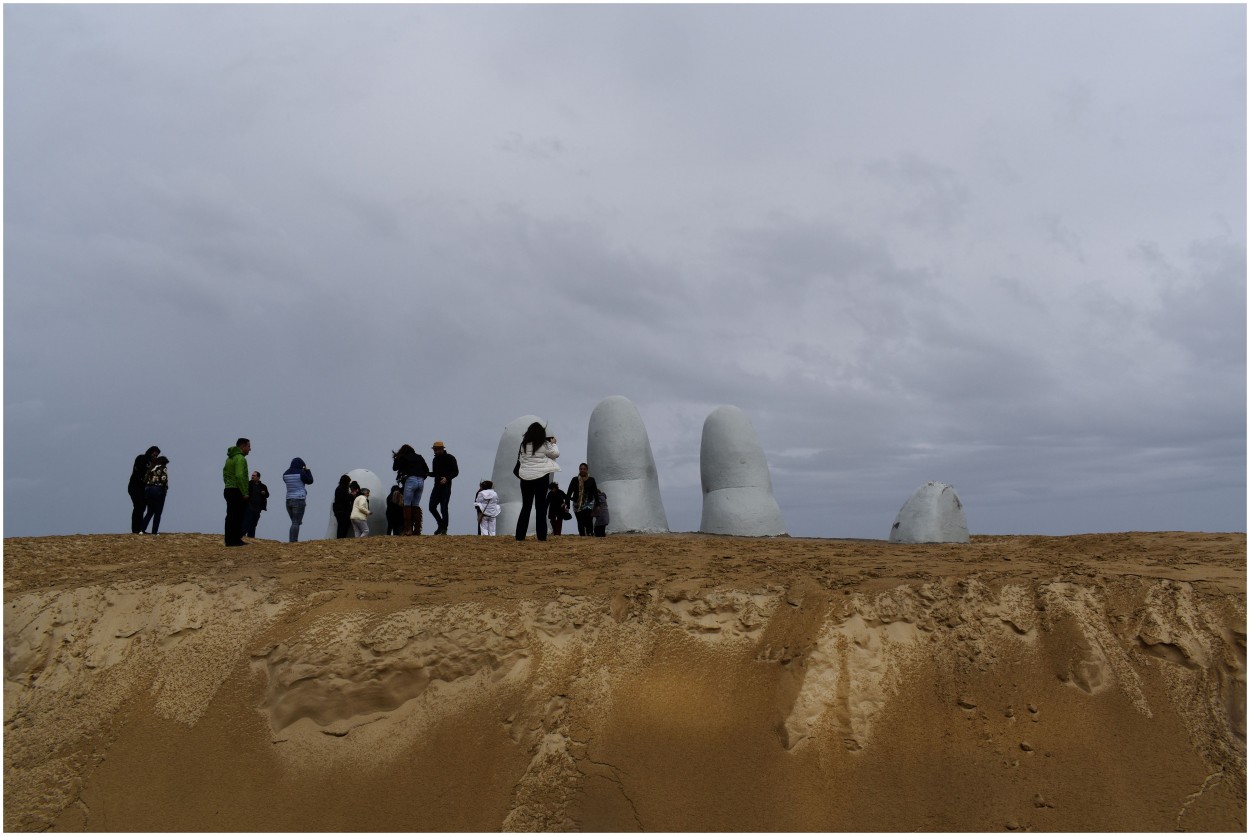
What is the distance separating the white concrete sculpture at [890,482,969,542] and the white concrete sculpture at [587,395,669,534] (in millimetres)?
3732

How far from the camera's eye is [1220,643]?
17.3 feet

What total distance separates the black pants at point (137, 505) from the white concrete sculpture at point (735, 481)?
7967 millimetres

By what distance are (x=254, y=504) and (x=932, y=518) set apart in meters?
8.87

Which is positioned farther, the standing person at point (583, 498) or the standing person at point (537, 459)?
the standing person at point (583, 498)

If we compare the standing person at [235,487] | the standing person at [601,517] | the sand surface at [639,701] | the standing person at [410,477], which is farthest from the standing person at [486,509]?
the sand surface at [639,701]

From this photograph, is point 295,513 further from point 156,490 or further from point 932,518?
point 932,518

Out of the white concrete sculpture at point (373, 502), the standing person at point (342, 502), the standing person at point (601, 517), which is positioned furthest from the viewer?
the white concrete sculpture at point (373, 502)

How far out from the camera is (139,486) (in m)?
11.0

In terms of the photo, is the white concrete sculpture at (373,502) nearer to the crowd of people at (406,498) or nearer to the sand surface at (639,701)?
the crowd of people at (406,498)

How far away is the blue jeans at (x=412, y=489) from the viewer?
1131 centimetres

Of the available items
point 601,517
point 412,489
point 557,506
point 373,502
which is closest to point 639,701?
point 601,517

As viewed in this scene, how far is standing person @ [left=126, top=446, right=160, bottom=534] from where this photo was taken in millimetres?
11008

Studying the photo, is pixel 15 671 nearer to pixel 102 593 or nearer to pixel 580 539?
pixel 102 593

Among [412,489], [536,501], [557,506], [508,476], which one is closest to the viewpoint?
[536,501]
